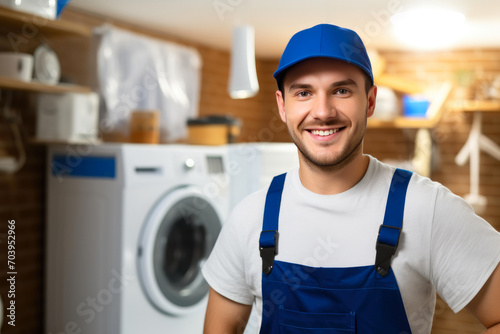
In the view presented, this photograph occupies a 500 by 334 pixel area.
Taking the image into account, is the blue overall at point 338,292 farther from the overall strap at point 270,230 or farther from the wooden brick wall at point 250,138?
the wooden brick wall at point 250,138

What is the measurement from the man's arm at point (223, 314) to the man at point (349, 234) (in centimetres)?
3

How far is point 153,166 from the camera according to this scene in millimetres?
2891

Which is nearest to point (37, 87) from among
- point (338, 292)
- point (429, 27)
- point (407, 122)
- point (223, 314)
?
point (223, 314)

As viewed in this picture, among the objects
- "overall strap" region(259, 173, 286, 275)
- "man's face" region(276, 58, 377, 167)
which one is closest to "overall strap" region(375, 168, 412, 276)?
"man's face" region(276, 58, 377, 167)

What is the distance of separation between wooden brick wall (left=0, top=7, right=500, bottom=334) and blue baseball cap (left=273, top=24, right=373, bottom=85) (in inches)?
84.5

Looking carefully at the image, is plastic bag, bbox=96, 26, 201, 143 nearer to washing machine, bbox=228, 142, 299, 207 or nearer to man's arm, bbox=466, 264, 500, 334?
washing machine, bbox=228, 142, 299, 207

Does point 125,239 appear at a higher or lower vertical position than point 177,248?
higher

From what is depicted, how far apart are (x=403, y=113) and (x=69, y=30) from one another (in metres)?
2.75

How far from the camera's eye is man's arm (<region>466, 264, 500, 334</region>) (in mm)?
1093

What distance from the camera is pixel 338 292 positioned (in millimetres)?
1191

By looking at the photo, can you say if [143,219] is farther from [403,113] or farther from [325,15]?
[403,113]

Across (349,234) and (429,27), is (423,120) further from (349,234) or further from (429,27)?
(349,234)

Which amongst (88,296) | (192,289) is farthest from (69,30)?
(192,289)

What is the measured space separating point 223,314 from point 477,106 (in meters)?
3.57
